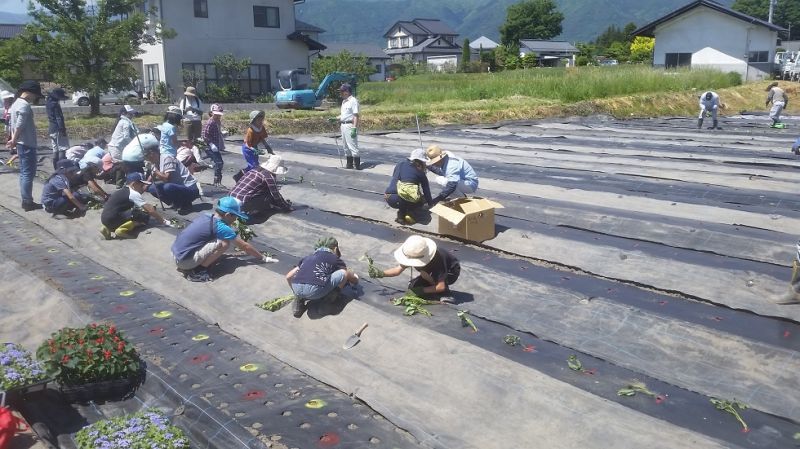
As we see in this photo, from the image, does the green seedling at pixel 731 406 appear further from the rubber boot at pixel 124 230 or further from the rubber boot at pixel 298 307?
the rubber boot at pixel 124 230

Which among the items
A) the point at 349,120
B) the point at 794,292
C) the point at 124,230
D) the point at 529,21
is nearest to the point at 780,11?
the point at 529,21

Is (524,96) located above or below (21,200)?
above

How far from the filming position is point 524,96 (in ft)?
84.2

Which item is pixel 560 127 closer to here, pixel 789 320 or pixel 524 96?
pixel 524 96

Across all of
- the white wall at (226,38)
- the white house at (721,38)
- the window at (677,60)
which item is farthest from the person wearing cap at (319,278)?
the window at (677,60)

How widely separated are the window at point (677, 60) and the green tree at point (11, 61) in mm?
31056

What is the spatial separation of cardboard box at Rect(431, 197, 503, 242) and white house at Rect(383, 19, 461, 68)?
6874cm

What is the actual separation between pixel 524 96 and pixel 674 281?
2031 centimetres

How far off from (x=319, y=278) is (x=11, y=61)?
87.1ft

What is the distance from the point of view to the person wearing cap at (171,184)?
978 centimetres

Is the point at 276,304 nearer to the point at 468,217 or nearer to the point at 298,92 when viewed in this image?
the point at 468,217

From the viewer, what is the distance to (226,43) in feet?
109

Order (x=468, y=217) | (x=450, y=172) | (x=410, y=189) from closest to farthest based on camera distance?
(x=468, y=217) < (x=450, y=172) < (x=410, y=189)

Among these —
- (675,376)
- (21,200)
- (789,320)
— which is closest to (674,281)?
(789,320)
